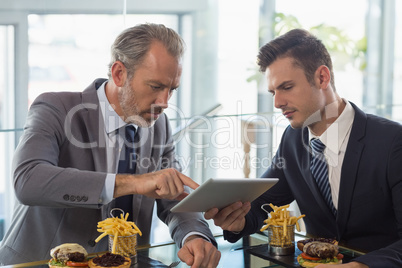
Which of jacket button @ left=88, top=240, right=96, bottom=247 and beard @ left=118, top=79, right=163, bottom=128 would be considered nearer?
jacket button @ left=88, top=240, right=96, bottom=247

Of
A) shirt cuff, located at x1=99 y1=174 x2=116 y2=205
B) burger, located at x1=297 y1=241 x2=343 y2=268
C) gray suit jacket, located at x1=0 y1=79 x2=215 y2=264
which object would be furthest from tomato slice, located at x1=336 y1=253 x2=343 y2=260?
shirt cuff, located at x1=99 y1=174 x2=116 y2=205

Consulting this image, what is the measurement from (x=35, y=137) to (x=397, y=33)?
13.2 ft

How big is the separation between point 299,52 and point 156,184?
38.4 inches

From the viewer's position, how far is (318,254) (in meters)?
1.81

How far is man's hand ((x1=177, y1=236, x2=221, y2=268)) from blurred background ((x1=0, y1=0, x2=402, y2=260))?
139cm

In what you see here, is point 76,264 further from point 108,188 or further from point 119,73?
point 119,73

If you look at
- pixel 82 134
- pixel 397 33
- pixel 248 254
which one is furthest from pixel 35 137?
pixel 397 33

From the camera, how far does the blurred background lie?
3369mm

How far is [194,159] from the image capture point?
426 cm

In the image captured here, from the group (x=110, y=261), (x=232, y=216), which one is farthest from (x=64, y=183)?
(x=232, y=216)

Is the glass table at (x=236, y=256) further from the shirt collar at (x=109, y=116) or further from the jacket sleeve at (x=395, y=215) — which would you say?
the shirt collar at (x=109, y=116)

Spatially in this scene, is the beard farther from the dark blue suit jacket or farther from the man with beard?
the dark blue suit jacket

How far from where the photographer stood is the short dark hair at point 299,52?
251 cm

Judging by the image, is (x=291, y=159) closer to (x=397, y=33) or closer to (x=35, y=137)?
(x=35, y=137)
